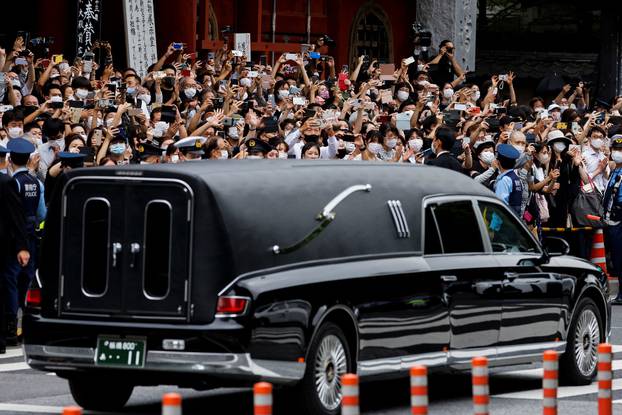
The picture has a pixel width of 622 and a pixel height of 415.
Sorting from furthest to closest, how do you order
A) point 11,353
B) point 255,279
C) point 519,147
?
point 519,147
point 11,353
point 255,279

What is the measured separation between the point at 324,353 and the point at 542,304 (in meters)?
2.56

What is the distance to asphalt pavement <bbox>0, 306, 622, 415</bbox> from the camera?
11754 mm

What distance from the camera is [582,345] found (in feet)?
44.5

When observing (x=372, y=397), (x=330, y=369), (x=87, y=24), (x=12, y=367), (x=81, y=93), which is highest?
(x=87, y=24)

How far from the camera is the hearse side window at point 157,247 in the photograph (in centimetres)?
1096

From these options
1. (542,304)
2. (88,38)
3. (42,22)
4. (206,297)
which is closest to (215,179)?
(206,297)

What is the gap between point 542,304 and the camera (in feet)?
42.9

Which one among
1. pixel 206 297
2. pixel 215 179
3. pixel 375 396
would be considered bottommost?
pixel 375 396

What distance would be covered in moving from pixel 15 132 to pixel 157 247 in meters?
7.90

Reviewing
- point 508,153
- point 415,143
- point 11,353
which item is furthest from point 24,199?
point 415,143

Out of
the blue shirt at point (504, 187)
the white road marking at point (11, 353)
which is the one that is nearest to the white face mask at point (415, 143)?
the blue shirt at point (504, 187)

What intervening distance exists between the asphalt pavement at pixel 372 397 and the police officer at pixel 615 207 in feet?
24.6

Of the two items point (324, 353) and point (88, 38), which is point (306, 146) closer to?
point (324, 353)

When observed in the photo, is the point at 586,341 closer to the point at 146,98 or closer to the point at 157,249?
the point at 157,249
